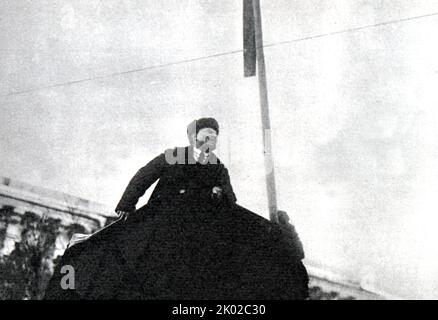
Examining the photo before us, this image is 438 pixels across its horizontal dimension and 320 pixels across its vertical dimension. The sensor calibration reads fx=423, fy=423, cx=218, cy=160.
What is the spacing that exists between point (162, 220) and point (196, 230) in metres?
0.33

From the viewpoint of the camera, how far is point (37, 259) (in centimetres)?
668

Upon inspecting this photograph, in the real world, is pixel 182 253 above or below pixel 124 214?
below

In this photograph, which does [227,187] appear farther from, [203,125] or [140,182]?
[140,182]

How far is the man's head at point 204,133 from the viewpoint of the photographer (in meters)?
4.81

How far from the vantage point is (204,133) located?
4820 millimetres

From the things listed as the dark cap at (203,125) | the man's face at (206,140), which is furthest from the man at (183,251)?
the dark cap at (203,125)

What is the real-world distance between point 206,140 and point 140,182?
0.93 meters

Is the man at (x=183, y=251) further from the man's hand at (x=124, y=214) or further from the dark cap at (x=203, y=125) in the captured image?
the dark cap at (x=203, y=125)

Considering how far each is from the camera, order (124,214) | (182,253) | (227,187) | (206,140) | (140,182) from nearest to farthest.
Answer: (182,253) < (124,214) < (140,182) < (227,187) < (206,140)

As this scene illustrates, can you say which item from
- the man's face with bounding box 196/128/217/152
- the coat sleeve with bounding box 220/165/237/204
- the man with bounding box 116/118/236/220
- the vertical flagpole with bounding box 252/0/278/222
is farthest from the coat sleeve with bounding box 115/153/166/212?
the vertical flagpole with bounding box 252/0/278/222

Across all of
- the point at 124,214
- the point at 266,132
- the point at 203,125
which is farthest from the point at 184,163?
the point at 266,132

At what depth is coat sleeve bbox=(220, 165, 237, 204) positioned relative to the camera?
454cm
